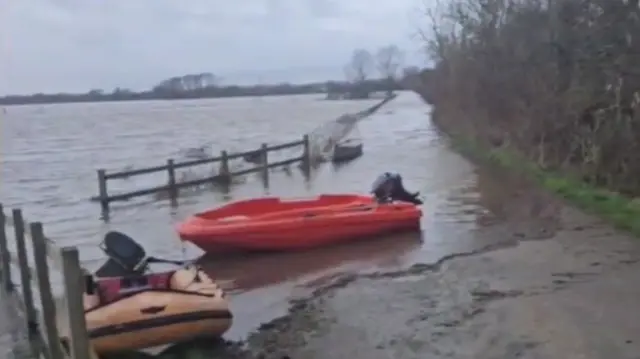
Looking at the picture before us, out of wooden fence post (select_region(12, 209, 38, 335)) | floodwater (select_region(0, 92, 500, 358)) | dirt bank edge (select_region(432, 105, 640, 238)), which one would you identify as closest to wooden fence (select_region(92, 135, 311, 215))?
floodwater (select_region(0, 92, 500, 358))

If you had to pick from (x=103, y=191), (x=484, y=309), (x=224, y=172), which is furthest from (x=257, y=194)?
(x=484, y=309)

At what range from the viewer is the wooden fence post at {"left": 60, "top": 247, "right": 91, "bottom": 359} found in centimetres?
468

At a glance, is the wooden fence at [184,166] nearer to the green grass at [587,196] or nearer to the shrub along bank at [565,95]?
the shrub along bank at [565,95]

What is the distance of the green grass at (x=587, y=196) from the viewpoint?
11234mm

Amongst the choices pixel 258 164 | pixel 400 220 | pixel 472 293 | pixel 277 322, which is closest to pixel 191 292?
pixel 277 322

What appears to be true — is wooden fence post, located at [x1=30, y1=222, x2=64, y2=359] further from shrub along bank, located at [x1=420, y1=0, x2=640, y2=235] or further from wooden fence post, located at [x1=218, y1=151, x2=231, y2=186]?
wooden fence post, located at [x1=218, y1=151, x2=231, y2=186]

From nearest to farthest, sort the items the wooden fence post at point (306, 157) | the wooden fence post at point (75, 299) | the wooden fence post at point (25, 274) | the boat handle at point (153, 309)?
the wooden fence post at point (75, 299) → the boat handle at point (153, 309) → the wooden fence post at point (25, 274) → the wooden fence post at point (306, 157)

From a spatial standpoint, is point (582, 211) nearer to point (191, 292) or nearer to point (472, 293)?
point (472, 293)

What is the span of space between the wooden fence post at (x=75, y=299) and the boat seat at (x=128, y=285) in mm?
1725

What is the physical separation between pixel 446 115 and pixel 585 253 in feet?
89.2

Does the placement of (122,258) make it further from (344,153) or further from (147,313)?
(344,153)

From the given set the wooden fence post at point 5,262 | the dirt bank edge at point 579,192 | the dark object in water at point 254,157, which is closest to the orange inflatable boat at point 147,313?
the wooden fence post at point 5,262

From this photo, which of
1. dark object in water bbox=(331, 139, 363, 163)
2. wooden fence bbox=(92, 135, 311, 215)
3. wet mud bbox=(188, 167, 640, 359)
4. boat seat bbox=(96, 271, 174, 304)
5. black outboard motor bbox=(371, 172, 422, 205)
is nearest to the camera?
wet mud bbox=(188, 167, 640, 359)

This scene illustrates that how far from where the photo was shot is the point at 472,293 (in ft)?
26.3
